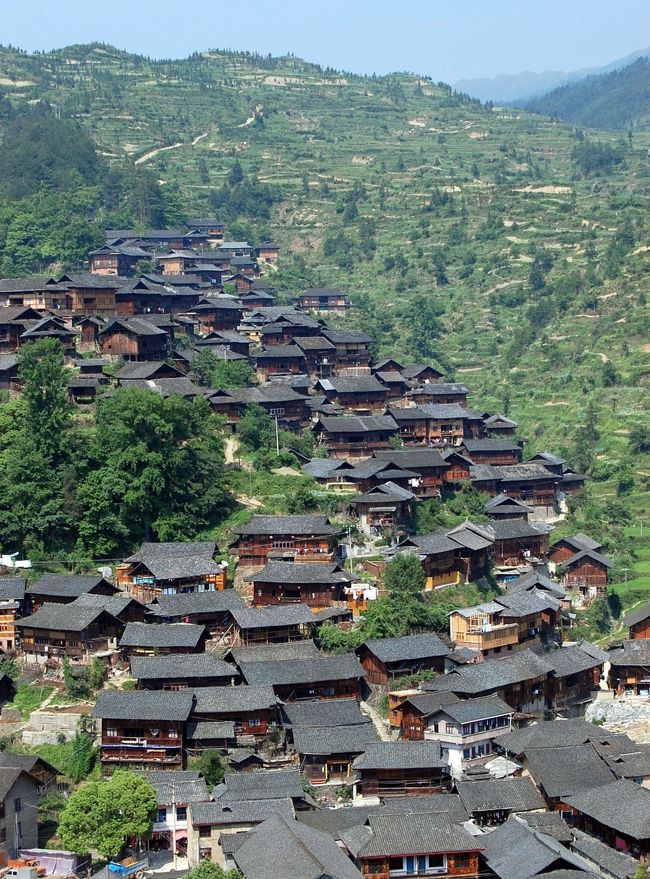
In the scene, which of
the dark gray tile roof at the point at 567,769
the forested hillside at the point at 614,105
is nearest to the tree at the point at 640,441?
the dark gray tile roof at the point at 567,769

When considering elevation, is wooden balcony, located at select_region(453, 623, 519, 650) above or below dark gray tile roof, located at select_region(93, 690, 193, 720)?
below

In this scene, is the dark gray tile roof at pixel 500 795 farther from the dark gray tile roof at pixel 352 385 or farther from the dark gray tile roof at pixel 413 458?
the dark gray tile roof at pixel 352 385

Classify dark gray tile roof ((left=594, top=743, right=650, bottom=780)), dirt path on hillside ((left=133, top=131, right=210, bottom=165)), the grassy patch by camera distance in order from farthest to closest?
dirt path on hillside ((left=133, top=131, right=210, bottom=165)) < the grassy patch < dark gray tile roof ((left=594, top=743, right=650, bottom=780))

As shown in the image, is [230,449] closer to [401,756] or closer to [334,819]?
[401,756]

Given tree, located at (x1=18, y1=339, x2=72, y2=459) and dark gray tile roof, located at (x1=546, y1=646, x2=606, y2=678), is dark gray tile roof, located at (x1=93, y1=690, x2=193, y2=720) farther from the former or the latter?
tree, located at (x1=18, y1=339, x2=72, y2=459)

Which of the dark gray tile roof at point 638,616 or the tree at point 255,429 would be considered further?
the tree at point 255,429

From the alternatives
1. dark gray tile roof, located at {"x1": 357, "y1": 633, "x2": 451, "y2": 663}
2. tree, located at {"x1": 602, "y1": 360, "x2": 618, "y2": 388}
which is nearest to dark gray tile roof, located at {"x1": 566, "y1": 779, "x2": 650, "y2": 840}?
dark gray tile roof, located at {"x1": 357, "y1": 633, "x2": 451, "y2": 663}
